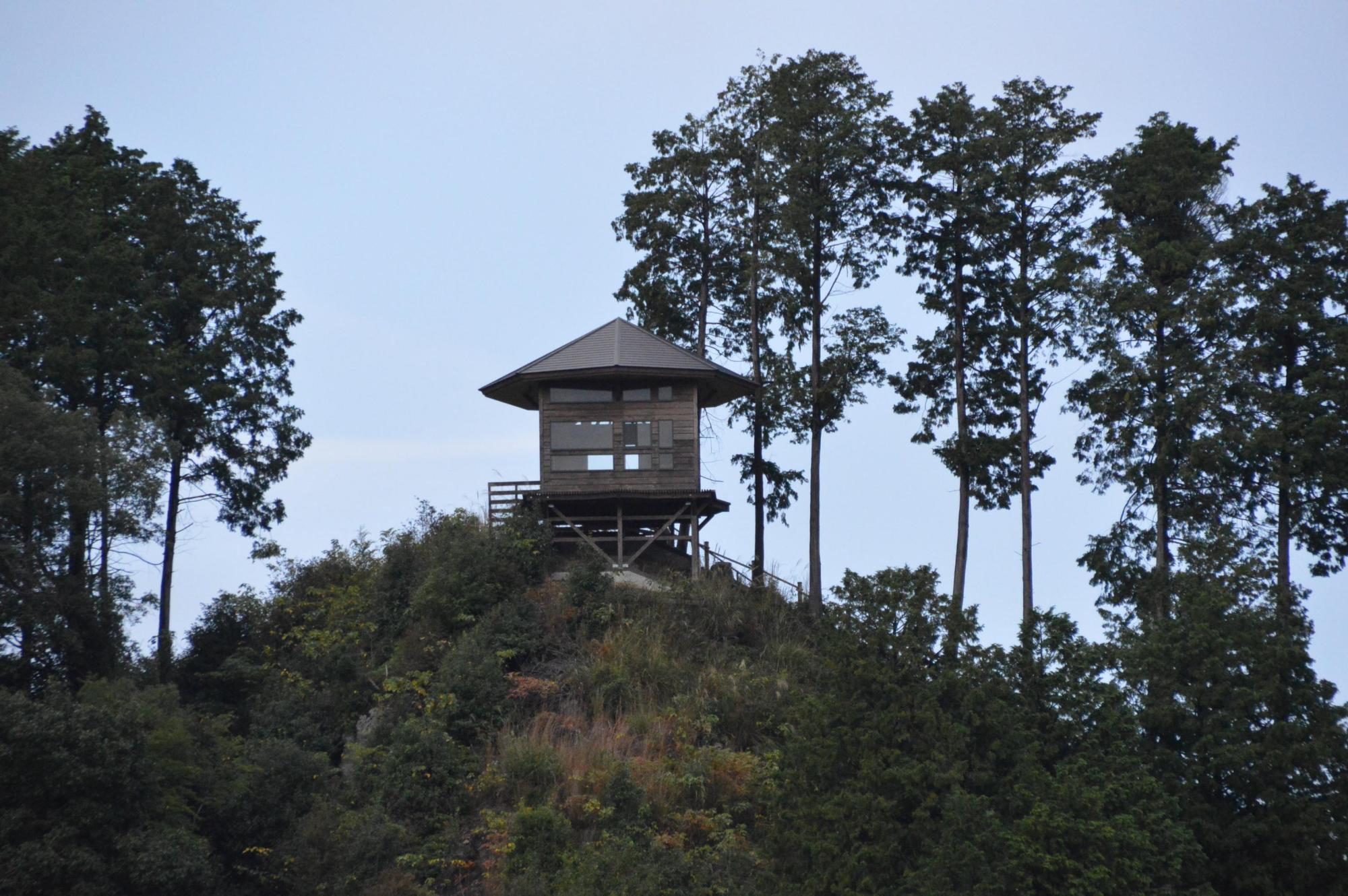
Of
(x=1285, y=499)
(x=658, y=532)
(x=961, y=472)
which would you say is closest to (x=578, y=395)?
(x=658, y=532)

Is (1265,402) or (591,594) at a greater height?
(1265,402)

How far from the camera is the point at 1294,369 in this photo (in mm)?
31656

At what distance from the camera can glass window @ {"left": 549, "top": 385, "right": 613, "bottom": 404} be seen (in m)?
36.6

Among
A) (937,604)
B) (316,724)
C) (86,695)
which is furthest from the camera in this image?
(316,724)

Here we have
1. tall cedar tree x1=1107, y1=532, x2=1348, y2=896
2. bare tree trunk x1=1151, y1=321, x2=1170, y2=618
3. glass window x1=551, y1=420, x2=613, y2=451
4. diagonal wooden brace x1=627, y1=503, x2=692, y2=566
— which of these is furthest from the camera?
glass window x1=551, y1=420, x2=613, y2=451

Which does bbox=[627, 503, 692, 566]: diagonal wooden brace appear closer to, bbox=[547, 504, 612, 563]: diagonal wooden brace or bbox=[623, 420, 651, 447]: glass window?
bbox=[547, 504, 612, 563]: diagonal wooden brace

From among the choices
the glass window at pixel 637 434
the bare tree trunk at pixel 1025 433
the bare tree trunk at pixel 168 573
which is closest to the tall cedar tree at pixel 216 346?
the bare tree trunk at pixel 168 573

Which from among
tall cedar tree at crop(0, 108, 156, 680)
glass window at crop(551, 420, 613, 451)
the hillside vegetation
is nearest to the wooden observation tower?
glass window at crop(551, 420, 613, 451)

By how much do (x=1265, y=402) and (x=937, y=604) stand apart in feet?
48.1

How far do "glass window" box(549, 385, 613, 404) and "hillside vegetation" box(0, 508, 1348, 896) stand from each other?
6800 mm

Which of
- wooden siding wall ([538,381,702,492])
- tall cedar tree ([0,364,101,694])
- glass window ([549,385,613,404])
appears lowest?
tall cedar tree ([0,364,101,694])

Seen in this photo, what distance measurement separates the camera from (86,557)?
30766 millimetres

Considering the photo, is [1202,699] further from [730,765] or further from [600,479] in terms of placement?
[600,479]

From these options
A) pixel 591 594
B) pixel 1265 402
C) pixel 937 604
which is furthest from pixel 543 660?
pixel 1265 402
